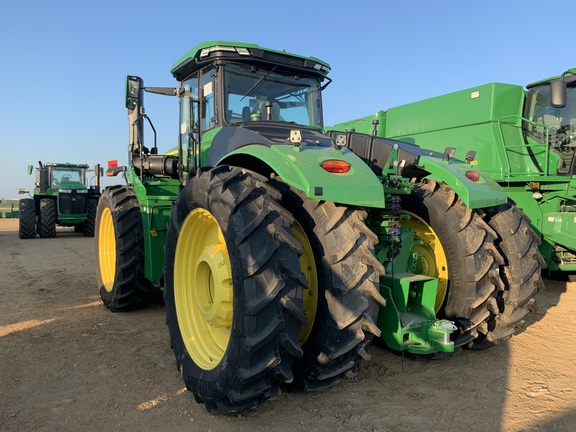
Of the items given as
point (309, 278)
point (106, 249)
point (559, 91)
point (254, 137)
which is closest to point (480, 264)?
point (309, 278)

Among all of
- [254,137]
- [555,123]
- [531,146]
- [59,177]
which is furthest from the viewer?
[59,177]

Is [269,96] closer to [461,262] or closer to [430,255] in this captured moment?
[430,255]

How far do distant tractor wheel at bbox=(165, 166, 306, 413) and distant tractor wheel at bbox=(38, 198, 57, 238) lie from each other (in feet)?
45.7

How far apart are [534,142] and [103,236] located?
7.10 m

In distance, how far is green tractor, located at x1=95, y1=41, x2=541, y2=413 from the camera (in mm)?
2420

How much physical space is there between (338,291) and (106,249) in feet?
14.1

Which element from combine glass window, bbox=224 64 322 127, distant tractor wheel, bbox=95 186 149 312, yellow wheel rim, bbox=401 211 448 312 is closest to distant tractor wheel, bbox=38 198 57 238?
distant tractor wheel, bbox=95 186 149 312

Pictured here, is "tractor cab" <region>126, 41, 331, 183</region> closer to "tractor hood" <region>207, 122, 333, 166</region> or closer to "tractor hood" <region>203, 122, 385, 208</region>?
"tractor hood" <region>207, 122, 333, 166</region>

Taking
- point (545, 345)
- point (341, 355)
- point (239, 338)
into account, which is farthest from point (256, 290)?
point (545, 345)

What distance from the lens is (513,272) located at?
3656 millimetres

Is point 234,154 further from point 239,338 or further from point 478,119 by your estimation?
Answer: point 478,119

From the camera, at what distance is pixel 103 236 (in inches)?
230

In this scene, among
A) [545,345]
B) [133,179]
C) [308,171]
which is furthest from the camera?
[133,179]

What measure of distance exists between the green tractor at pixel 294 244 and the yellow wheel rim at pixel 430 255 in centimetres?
1
